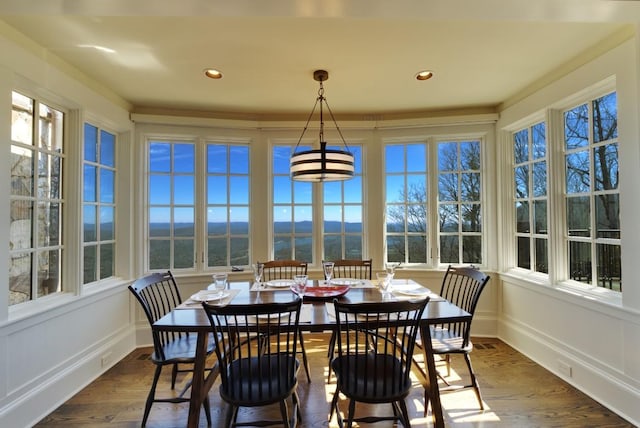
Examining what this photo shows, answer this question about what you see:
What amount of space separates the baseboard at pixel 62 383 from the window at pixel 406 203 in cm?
305

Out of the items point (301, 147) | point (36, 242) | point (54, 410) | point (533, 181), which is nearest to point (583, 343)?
point (533, 181)

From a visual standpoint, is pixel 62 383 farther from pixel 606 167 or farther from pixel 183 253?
pixel 606 167

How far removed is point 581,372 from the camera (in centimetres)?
253

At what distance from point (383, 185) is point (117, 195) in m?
2.99

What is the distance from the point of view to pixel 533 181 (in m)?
3.26

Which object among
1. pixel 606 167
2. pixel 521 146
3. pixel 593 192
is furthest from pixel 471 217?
pixel 606 167

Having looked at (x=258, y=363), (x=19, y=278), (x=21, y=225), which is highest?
(x=21, y=225)

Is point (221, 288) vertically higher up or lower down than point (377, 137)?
lower down

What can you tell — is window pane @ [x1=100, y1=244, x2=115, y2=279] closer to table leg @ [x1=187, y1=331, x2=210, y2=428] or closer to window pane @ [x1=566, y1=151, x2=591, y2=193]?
table leg @ [x1=187, y1=331, x2=210, y2=428]

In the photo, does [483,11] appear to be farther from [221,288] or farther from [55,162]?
[55,162]

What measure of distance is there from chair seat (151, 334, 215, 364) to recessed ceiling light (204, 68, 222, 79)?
2186 millimetres

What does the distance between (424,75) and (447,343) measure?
225cm

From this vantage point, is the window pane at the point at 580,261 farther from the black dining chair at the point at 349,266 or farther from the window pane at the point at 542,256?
the black dining chair at the point at 349,266

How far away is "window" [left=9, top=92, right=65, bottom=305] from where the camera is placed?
2260 millimetres
